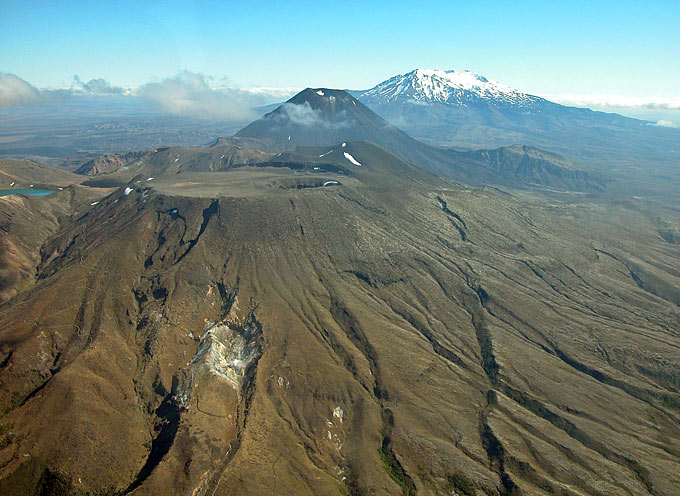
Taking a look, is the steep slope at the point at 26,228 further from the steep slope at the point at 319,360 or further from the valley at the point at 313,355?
the steep slope at the point at 319,360

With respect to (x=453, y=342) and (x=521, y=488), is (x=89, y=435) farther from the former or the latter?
(x=453, y=342)

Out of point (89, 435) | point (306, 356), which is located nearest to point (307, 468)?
point (306, 356)

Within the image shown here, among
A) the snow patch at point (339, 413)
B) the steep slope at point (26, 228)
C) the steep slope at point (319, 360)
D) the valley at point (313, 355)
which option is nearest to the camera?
the steep slope at point (319, 360)

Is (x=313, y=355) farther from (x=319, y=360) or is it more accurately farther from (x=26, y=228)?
(x=26, y=228)

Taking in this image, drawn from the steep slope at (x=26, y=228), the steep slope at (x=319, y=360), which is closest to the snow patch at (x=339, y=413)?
the steep slope at (x=319, y=360)

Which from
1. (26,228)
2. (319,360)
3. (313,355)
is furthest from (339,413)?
(26,228)

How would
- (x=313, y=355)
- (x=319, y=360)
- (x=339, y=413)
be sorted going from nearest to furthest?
(x=339, y=413) < (x=319, y=360) < (x=313, y=355)

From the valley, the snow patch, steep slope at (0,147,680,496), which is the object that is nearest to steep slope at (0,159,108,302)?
the valley

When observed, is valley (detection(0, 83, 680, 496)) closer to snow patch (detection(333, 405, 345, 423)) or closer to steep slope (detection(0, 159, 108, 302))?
snow patch (detection(333, 405, 345, 423))
